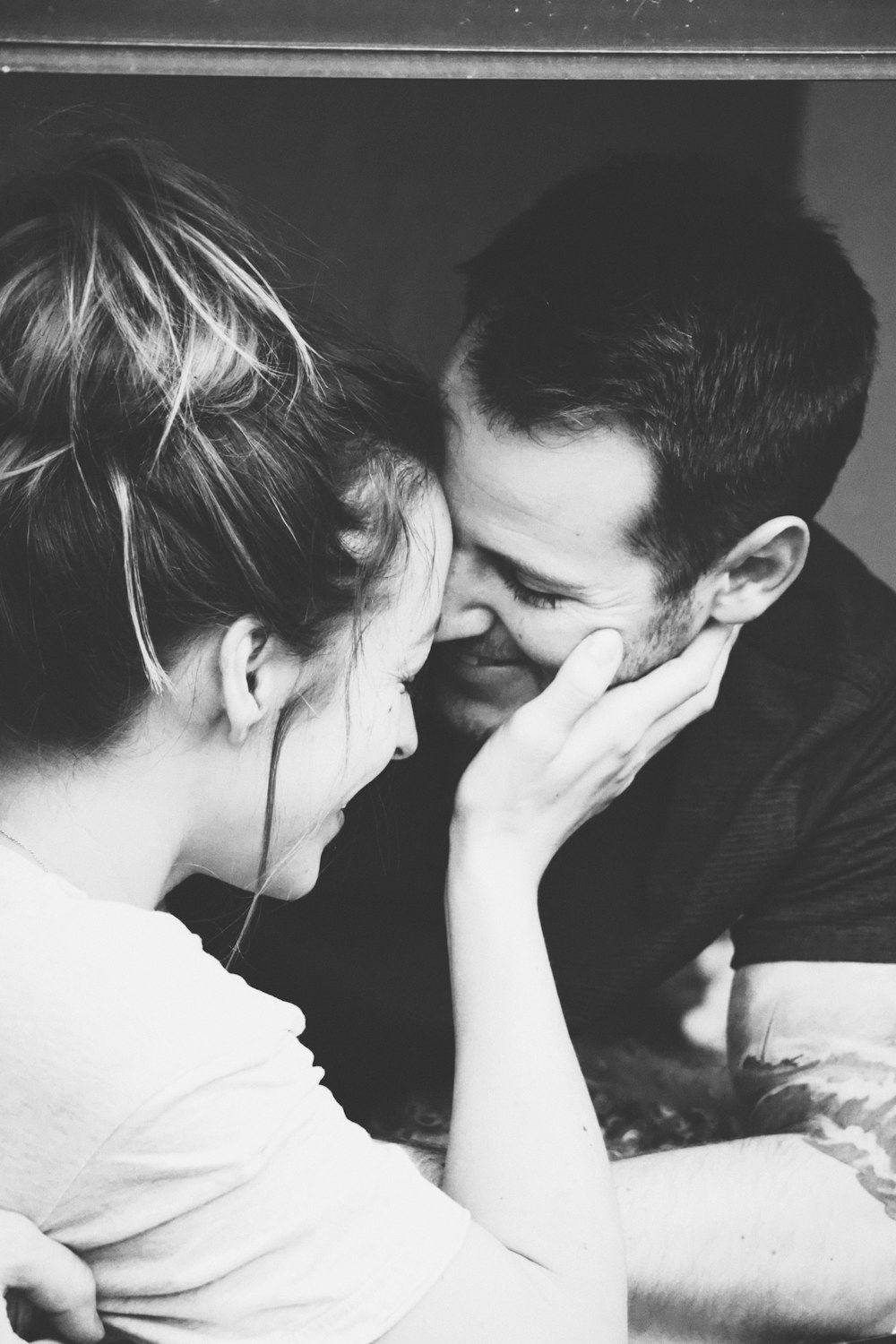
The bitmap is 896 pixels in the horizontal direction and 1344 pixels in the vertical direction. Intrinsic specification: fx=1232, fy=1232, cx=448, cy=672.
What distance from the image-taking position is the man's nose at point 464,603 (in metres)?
1.29

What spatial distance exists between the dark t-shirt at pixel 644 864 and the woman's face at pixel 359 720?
36cm

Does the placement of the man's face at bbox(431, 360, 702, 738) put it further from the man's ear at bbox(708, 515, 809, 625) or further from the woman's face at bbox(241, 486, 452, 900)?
the woman's face at bbox(241, 486, 452, 900)

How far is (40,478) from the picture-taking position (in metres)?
0.88

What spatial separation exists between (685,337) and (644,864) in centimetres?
61

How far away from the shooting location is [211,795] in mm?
1008

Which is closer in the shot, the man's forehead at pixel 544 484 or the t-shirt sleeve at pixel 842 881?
the man's forehead at pixel 544 484

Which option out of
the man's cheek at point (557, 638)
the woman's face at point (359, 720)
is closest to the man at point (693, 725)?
the man's cheek at point (557, 638)

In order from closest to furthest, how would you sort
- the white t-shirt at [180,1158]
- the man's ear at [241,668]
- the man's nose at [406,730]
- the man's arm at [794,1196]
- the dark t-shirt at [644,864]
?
the white t-shirt at [180,1158] < the man's ear at [241,668] < the man's nose at [406,730] < the man's arm at [794,1196] < the dark t-shirt at [644,864]

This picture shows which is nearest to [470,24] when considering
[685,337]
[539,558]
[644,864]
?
[685,337]

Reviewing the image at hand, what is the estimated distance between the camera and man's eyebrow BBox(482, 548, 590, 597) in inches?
49.8

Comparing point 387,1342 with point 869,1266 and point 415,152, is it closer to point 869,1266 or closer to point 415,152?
point 869,1266

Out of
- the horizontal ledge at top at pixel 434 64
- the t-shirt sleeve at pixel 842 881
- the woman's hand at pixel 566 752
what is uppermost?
the horizontal ledge at top at pixel 434 64

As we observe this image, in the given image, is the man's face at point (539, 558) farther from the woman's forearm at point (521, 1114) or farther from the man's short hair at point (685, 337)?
the woman's forearm at point (521, 1114)

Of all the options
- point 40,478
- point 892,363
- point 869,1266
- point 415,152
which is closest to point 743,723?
point 892,363
